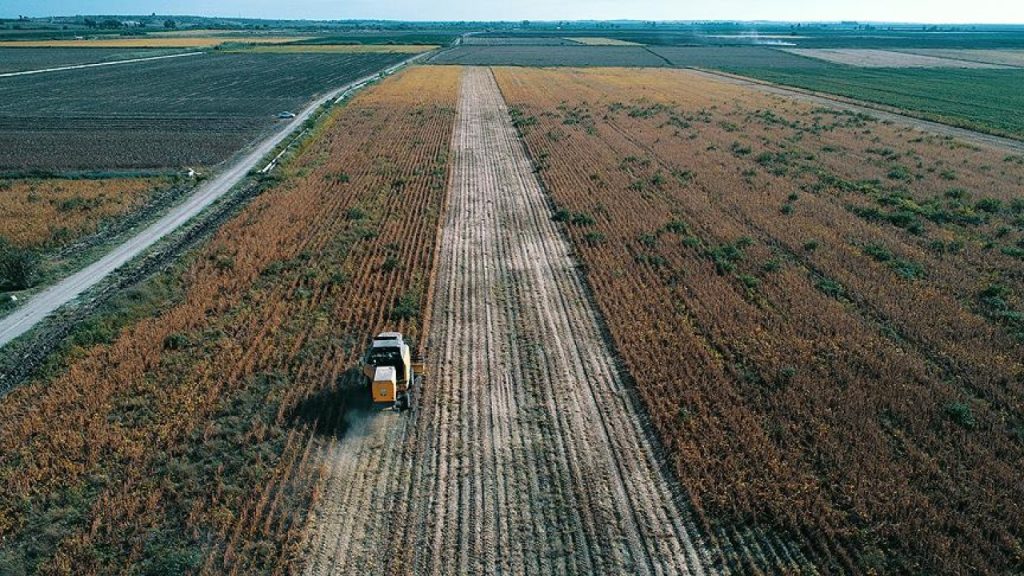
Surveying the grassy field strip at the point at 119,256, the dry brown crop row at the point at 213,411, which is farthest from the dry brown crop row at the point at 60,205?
the dry brown crop row at the point at 213,411

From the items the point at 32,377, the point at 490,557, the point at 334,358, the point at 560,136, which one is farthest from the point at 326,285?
the point at 560,136

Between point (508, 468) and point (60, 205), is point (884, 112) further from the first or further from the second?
point (60, 205)

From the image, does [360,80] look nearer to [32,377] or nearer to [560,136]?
[560,136]

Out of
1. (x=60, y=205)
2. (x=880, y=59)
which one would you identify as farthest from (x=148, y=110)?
(x=880, y=59)

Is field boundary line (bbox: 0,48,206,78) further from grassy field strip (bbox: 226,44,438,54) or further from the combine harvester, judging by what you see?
the combine harvester

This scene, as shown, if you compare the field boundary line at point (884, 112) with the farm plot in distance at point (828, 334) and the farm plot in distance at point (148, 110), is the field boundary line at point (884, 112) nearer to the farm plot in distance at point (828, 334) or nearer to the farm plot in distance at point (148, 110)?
the farm plot in distance at point (828, 334)

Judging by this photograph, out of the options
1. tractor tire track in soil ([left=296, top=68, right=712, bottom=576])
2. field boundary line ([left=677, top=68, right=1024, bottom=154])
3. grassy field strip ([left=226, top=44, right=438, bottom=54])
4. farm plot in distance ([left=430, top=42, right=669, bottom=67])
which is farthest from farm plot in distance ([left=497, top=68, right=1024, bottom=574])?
grassy field strip ([left=226, top=44, right=438, bottom=54])
